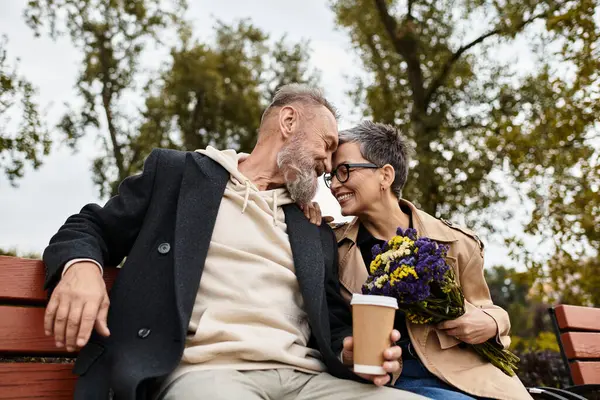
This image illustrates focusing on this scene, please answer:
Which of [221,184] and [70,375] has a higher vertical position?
[221,184]

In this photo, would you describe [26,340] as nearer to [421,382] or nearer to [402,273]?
[402,273]

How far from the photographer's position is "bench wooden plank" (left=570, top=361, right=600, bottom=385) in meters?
4.12

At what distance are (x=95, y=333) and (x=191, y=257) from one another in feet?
1.59

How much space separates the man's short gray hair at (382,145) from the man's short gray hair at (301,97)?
17cm

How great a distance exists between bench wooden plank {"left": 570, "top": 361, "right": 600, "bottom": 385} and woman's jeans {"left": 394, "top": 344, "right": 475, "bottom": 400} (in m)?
1.50

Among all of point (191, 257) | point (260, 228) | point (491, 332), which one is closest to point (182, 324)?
point (191, 257)

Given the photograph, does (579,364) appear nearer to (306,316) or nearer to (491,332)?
(491,332)

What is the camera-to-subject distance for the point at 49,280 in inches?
96.8

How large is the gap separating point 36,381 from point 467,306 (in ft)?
6.53

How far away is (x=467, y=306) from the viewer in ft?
10.5

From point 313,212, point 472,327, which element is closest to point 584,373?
point 472,327

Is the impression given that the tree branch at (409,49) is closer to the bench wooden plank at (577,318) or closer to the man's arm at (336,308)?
the bench wooden plank at (577,318)

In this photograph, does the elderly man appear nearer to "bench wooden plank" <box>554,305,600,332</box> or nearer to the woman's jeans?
the woman's jeans

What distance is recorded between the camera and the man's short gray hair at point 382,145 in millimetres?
3723
